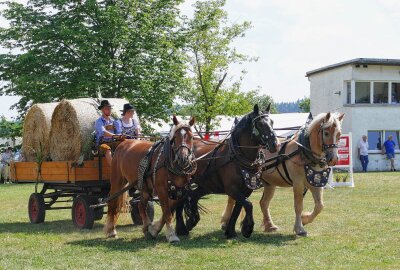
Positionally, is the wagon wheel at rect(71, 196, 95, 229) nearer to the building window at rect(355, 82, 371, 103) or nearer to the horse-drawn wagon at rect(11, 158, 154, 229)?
the horse-drawn wagon at rect(11, 158, 154, 229)

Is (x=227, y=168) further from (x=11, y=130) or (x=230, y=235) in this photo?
(x=11, y=130)

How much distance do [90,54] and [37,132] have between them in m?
18.5

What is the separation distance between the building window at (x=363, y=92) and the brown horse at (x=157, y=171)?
87.6 feet

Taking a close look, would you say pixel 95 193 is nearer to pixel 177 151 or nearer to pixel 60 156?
pixel 60 156

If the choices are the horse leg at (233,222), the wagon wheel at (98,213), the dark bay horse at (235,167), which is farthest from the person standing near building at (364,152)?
the horse leg at (233,222)

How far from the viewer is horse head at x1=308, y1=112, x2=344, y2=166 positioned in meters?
11.0

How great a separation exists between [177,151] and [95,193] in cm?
379

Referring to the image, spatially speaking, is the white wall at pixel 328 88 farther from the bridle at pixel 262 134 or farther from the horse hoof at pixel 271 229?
the bridle at pixel 262 134

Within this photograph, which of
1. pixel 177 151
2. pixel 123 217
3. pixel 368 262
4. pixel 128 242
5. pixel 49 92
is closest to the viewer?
pixel 368 262

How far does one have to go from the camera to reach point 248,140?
10953 millimetres

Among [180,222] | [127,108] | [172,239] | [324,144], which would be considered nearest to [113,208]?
[180,222]

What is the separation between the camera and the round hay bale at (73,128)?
13.3m

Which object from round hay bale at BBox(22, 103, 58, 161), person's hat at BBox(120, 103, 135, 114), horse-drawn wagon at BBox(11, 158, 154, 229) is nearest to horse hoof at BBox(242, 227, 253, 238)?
horse-drawn wagon at BBox(11, 158, 154, 229)

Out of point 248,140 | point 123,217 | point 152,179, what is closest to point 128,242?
point 152,179
